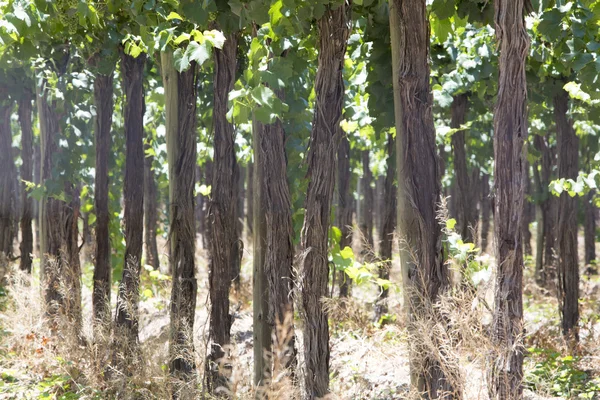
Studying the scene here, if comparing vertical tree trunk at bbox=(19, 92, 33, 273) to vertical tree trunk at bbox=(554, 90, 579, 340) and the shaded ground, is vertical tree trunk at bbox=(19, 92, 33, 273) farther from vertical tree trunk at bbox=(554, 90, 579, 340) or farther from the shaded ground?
vertical tree trunk at bbox=(554, 90, 579, 340)

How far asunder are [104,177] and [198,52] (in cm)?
368

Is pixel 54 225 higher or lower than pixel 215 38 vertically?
lower

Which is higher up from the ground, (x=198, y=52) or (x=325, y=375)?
(x=198, y=52)

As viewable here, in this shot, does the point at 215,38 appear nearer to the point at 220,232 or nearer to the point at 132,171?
the point at 220,232

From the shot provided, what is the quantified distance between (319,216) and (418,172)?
2.27ft

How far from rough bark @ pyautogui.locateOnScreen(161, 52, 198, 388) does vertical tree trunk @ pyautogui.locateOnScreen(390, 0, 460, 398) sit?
2.14 m

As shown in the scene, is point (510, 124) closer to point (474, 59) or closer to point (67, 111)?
point (474, 59)

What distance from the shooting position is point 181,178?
5.63 meters

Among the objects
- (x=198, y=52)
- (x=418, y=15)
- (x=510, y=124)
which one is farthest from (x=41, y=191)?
(x=510, y=124)

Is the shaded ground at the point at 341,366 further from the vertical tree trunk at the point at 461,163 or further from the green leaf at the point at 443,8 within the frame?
the green leaf at the point at 443,8

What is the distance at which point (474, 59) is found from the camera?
704 cm

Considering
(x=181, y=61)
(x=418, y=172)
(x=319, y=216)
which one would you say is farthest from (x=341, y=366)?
(x=181, y=61)

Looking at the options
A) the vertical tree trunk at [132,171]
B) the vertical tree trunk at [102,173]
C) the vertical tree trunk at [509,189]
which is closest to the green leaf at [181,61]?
the vertical tree trunk at [509,189]

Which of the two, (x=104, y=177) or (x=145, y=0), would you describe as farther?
(x=104, y=177)
